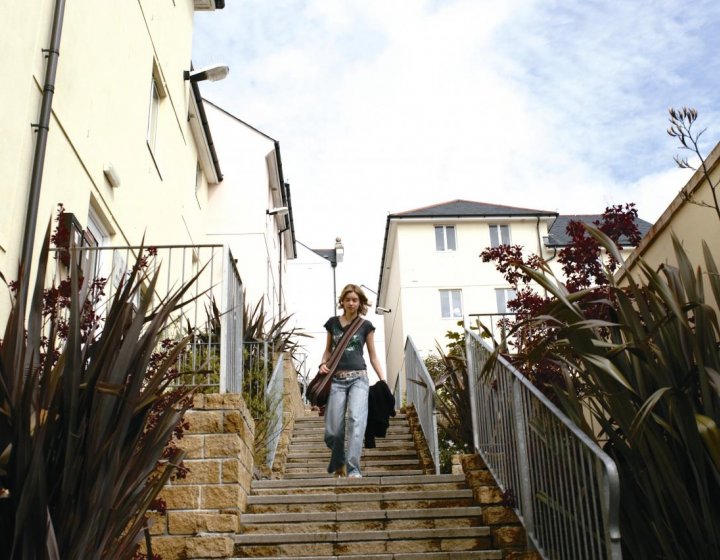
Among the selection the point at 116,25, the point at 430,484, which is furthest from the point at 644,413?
the point at 116,25

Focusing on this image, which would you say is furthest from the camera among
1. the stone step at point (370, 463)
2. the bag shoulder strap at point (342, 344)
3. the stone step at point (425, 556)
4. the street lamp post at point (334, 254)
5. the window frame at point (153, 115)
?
the street lamp post at point (334, 254)

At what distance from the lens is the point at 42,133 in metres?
5.93

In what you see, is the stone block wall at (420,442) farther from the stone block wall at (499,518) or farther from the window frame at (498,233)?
the window frame at (498,233)

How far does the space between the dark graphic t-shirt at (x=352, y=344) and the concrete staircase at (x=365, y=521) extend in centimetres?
96

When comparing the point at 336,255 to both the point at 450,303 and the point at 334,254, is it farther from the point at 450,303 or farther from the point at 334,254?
the point at 450,303

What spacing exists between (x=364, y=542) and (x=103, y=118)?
4891mm

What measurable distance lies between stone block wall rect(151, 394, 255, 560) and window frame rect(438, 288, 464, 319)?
883 inches

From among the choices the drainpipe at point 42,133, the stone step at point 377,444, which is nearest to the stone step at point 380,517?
the drainpipe at point 42,133

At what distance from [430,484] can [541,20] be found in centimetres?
342

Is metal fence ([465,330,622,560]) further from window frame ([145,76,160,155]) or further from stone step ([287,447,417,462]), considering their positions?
window frame ([145,76,160,155])

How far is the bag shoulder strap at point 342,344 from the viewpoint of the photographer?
6801 millimetres

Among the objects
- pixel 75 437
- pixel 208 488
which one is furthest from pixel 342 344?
pixel 75 437

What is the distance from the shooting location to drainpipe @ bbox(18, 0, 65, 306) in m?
5.63

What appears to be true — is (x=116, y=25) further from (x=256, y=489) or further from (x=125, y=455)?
(x=125, y=455)
